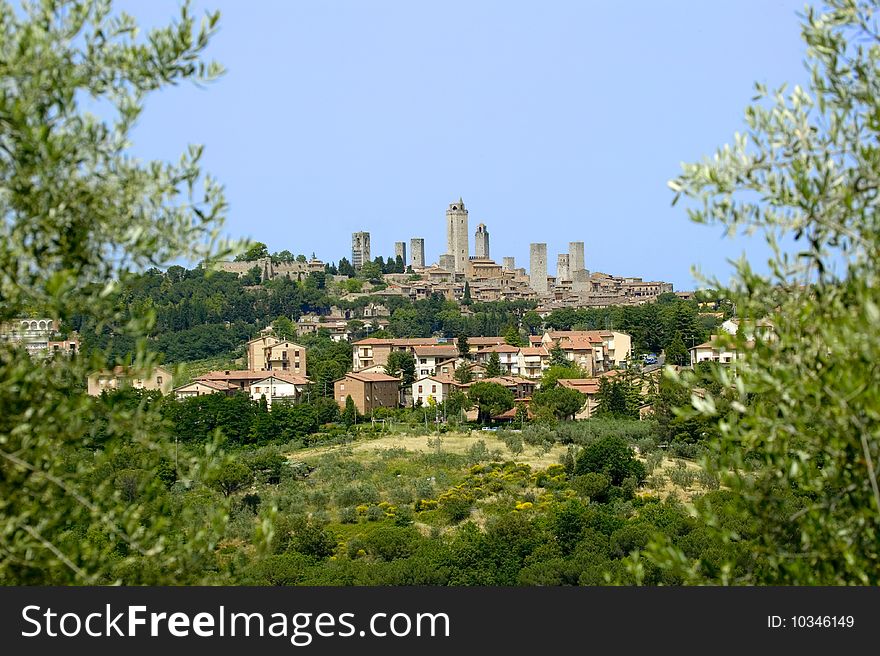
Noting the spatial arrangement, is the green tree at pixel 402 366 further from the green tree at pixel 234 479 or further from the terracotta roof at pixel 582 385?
the green tree at pixel 234 479

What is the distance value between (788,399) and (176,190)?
320cm

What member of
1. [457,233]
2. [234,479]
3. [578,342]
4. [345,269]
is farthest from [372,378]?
[457,233]

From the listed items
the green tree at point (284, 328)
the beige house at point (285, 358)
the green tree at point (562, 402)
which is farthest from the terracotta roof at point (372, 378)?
the green tree at point (284, 328)

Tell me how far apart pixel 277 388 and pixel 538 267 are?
8719 cm

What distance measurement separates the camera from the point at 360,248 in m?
151

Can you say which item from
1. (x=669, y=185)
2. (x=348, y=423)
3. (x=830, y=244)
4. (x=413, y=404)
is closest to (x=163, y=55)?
(x=669, y=185)

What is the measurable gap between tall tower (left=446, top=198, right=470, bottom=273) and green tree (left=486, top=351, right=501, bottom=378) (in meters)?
81.0

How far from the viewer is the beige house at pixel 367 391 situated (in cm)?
A: 5525

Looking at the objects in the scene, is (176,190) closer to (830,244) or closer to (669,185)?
(669,185)

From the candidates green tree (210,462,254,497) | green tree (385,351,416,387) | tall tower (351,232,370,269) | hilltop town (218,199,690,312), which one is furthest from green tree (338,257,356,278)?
green tree (210,462,254,497)

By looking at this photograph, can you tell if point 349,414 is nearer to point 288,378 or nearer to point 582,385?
point 288,378

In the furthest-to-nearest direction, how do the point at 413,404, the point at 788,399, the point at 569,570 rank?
the point at 413,404 → the point at 569,570 → the point at 788,399

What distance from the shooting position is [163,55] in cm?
582

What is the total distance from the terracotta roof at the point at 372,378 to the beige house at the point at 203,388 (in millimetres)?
5983
